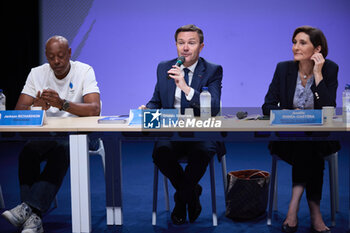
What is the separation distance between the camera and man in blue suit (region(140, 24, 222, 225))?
235 centimetres

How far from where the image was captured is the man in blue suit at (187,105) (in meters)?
2.35

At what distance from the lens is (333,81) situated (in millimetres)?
2475

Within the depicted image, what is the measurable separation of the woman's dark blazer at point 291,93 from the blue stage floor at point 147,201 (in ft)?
1.61

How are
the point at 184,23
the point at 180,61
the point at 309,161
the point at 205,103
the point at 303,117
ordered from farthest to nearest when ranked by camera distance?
1. the point at 184,23
2. the point at 180,61
3. the point at 205,103
4. the point at 309,161
5. the point at 303,117

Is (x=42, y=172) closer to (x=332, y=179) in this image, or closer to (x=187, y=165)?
(x=187, y=165)

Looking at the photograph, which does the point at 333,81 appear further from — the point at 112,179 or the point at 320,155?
the point at 112,179

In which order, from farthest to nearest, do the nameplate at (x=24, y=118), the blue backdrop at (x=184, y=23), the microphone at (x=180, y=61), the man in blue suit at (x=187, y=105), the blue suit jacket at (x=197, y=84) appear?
1. the blue backdrop at (x=184, y=23)
2. the blue suit jacket at (x=197, y=84)
3. the microphone at (x=180, y=61)
4. the man in blue suit at (x=187, y=105)
5. the nameplate at (x=24, y=118)

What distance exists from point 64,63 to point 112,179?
0.88m

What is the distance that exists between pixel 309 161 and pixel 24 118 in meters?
1.59

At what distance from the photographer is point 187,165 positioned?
7.79 ft

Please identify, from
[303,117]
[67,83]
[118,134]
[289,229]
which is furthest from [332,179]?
[67,83]

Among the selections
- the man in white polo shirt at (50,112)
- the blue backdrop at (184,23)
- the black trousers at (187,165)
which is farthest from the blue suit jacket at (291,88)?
the blue backdrop at (184,23)

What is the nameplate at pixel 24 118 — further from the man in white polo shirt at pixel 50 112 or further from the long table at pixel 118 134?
the man in white polo shirt at pixel 50 112

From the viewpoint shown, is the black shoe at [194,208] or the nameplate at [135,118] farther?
the black shoe at [194,208]
